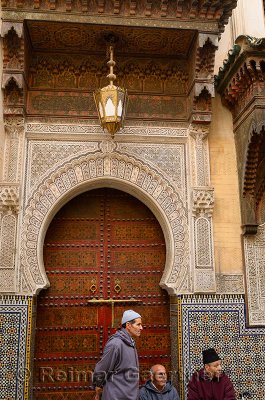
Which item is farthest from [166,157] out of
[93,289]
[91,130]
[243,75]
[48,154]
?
[93,289]

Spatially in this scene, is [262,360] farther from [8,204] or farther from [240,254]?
[8,204]

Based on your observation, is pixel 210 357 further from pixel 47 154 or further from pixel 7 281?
pixel 47 154

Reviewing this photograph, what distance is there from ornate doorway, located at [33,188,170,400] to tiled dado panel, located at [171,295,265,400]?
0.31 m

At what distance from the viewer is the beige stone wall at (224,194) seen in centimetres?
427

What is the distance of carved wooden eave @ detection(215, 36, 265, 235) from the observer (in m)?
4.02

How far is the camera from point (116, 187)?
4.48 meters

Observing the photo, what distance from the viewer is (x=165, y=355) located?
4.23 metres

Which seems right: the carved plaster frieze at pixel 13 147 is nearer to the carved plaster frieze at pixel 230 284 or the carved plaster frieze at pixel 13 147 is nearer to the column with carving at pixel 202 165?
the column with carving at pixel 202 165

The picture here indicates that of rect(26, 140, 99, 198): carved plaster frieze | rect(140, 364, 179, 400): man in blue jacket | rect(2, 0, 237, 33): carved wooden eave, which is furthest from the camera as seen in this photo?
rect(26, 140, 99, 198): carved plaster frieze

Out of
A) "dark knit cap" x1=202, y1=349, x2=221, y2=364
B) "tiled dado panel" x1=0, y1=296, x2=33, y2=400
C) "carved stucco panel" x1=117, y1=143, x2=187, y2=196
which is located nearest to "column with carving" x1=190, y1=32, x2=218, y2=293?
"carved stucco panel" x1=117, y1=143, x2=187, y2=196

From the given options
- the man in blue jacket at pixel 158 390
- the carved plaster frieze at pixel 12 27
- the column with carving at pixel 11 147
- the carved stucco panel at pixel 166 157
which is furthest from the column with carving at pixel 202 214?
the carved plaster frieze at pixel 12 27

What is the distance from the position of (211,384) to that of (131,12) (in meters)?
3.24

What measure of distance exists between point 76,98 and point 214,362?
2.79 m

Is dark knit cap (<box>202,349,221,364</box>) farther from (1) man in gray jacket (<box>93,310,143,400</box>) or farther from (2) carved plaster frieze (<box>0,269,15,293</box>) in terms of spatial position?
(2) carved plaster frieze (<box>0,269,15,293</box>)
